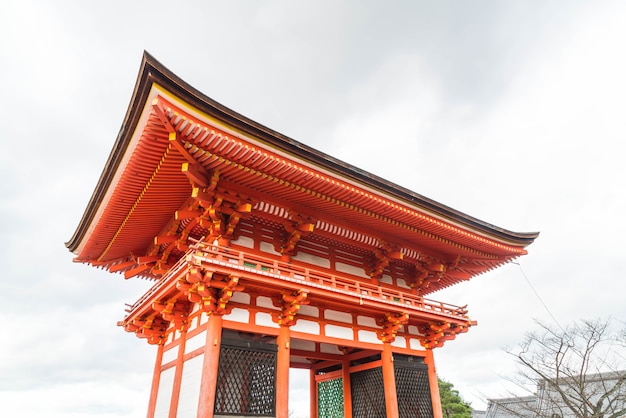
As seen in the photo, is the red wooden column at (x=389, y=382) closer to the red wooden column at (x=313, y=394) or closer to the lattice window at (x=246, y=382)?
the lattice window at (x=246, y=382)

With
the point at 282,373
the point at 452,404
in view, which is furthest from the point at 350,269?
the point at 452,404

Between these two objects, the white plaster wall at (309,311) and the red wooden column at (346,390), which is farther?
the red wooden column at (346,390)

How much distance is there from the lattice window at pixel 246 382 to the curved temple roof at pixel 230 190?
3.72 metres

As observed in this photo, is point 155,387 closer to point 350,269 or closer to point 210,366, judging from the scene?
point 210,366

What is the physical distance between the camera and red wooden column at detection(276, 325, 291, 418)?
9766 mm

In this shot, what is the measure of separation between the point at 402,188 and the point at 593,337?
30.3 feet

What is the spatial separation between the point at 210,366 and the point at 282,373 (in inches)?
73.3

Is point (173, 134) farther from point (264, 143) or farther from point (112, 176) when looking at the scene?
point (112, 176)

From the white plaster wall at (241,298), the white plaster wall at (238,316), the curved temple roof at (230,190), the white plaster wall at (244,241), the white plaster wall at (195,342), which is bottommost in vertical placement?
the white plaster wall at (195,342)

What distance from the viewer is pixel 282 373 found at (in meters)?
10.1

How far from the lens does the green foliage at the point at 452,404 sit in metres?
30.0

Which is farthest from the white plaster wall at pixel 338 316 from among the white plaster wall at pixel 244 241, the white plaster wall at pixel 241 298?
the white plaster wall at pixel 244 241

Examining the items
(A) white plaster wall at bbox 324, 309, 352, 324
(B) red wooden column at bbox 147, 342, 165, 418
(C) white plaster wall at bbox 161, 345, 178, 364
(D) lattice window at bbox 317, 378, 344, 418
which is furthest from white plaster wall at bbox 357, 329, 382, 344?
(B) red wooden column at bbox 147, 342, 165, 418

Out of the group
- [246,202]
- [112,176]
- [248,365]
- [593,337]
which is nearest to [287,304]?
[248,365]
